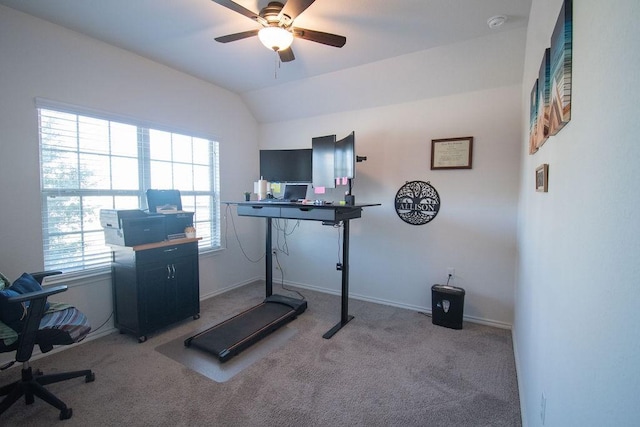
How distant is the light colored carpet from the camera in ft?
6.17

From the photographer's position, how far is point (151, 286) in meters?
2.88

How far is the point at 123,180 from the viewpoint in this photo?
308cm

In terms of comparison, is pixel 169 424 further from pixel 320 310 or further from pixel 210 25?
pixel 210 25

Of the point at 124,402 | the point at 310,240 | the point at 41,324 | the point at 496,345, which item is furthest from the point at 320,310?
the point at 41,324

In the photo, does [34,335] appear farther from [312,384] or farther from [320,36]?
[320,36]

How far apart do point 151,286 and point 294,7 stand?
107 inches

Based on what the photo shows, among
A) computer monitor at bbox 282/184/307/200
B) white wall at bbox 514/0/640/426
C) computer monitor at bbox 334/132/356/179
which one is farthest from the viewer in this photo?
computer monitor at bbox 282/184/307/200

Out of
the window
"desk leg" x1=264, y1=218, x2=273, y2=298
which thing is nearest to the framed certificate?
"desk leg" x1=264, y1=218, x2=273, y2=298

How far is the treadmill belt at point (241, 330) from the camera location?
2596mm

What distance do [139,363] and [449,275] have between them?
10.4 feet

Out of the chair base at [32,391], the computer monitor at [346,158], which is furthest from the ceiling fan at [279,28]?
the chair base at [32,391]

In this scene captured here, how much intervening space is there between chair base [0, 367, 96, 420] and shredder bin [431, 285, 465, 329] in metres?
3.12

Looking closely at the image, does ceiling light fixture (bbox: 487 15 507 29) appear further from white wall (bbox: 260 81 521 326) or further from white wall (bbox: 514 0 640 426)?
white wall (bbox: 514 0 640 426)

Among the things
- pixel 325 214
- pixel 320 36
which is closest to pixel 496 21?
pixel 320 36
